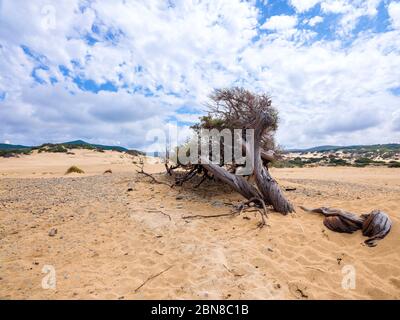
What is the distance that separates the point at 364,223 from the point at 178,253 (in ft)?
12.4

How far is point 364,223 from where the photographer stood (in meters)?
5.43

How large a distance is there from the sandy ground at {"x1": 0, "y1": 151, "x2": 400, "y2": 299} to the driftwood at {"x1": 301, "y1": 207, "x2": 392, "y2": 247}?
0.14m

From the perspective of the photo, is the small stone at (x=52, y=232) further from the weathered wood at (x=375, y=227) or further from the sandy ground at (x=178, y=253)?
the weathered wood at (x=375, y=227)

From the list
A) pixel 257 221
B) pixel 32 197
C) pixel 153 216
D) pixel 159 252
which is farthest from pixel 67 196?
pixel 257 221

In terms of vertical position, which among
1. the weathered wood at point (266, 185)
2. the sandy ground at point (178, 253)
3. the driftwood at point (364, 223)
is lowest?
the sandy ground at point (178, 253)

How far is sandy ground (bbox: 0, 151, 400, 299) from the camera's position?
3695 millimetres

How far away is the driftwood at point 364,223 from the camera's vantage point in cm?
511

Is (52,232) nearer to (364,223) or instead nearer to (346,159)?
(364,223)

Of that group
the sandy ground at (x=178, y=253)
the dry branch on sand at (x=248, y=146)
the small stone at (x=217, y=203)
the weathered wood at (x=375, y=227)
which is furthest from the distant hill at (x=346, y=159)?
the sandy ground at (x=178, y=253)

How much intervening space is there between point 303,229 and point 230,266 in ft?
7.57

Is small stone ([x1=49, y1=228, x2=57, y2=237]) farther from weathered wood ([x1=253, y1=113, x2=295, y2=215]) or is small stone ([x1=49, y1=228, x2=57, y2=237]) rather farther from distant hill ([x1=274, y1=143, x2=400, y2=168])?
distant hill ([x1=274, y1=143, x2=400, y2=168])

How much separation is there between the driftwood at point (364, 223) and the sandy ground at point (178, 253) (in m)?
0.14

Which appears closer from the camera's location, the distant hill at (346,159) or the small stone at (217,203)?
the small stone at (217,203)
